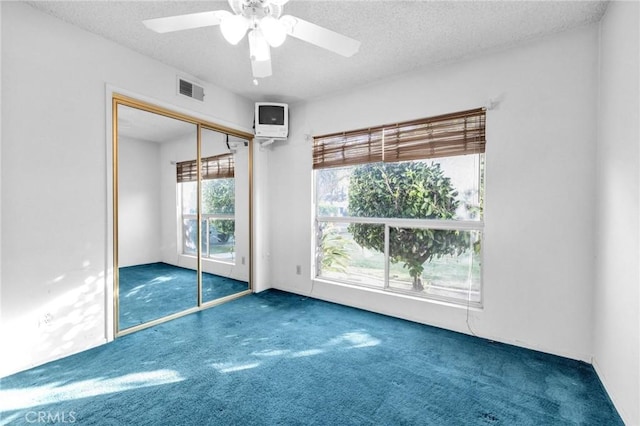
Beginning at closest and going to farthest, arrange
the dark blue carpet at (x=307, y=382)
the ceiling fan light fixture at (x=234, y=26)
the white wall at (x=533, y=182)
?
1. the ceiling fan light fixture at (x=234, y=26)
2. the dark blue carpet at (x=307, y=382)
3. the white wall at (x=533, y=182)

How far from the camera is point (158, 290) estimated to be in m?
3.07

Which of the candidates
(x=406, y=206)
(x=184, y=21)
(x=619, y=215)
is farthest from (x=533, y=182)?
(x=184, y=21)

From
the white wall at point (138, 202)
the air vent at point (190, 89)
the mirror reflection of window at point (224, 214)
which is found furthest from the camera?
the mirror reflection of window at point (224, 214)

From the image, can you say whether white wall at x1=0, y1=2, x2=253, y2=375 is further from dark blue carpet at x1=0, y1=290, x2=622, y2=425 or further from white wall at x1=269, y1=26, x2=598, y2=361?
white wall at x1=269, y1=26, x2=598, y2=361

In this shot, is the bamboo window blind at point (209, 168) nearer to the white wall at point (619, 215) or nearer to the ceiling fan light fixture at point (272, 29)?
the ceiling fan light fixture at point (272, 29)

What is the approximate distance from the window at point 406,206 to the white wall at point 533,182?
→ 16cm

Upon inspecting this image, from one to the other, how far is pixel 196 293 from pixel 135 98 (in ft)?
6.97

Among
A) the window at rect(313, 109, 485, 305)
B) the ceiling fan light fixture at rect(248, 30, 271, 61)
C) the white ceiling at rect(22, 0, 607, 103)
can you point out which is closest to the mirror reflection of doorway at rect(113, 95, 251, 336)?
the white ceiling at rect(22, 0, 607, 103)

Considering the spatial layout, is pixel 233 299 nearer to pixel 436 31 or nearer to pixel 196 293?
pixel 196 293

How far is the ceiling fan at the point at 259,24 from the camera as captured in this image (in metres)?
1.53

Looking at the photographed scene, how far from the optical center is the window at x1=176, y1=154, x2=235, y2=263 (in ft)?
10.7

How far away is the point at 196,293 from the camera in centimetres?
332

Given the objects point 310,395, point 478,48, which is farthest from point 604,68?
point 310,395

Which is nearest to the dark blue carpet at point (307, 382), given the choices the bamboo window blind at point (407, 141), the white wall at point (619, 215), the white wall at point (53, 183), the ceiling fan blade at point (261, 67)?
the white wall at point (619, 215)
